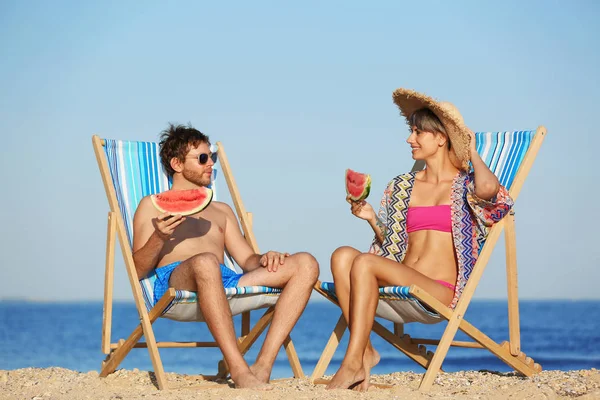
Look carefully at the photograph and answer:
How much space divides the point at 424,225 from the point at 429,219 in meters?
0.05

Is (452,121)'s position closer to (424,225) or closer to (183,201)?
(424,225)

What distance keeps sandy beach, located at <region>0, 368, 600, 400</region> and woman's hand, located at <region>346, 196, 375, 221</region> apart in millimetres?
1113

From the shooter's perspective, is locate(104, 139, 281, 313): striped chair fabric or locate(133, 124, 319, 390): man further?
locate(104, 139, 281, 313): striped chair fabric

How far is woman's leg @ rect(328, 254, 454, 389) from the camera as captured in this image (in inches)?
195

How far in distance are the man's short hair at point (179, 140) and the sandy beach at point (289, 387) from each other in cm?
157

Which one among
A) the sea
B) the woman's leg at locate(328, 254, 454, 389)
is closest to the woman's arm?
the woman's leg at locate(328, 254, 454, 389)

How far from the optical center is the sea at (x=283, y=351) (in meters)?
16.1

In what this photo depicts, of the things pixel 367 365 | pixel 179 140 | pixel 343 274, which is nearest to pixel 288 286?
pixel 343 274

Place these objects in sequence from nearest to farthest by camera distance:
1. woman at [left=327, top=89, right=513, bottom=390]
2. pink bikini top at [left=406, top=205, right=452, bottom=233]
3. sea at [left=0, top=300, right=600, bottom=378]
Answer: woman at [left=327, top=89, right=513, bottom=390] → pink bikini top at [left=406, top=205, right=452, bottom=233] → sea at [left=0, top=300, right=600, bottom=378]

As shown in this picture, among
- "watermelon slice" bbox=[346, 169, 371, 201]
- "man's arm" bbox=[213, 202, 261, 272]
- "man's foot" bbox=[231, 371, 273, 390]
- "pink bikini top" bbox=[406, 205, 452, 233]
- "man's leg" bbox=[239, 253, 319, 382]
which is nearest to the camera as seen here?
"man's foot" bbox=[231, 371, 273, 390]

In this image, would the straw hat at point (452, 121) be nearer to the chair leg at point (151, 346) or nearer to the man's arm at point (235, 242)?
the man's arm at point (235, 242)

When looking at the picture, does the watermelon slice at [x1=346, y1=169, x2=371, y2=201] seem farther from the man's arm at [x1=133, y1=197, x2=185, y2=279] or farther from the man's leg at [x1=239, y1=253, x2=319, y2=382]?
the man's arm at [x1=133, y1=197, x2=185, y2=279]

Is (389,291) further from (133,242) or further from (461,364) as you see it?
(461,364)

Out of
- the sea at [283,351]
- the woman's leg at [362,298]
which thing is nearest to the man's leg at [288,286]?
the woman's leg at [362,298]
